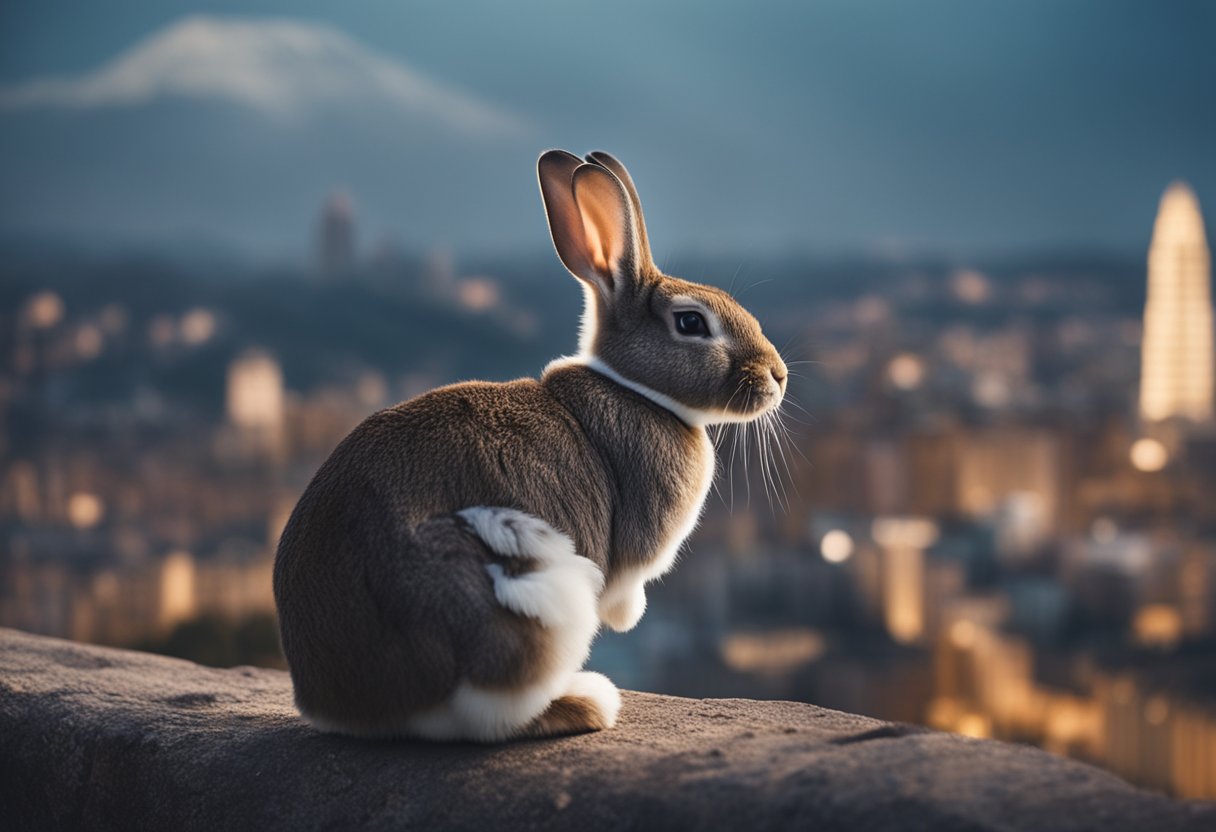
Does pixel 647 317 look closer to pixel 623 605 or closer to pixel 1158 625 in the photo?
pixel 623 605

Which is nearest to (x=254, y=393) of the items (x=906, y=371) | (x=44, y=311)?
(x=44, y=311)

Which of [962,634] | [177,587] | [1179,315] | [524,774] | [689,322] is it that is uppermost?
[1179,315]

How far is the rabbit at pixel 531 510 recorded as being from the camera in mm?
2074

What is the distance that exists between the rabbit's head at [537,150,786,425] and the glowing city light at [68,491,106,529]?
19936 millimetres

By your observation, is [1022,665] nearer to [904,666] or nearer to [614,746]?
[904,666]

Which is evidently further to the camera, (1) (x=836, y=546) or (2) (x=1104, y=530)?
(2) (x=1104, y=530)

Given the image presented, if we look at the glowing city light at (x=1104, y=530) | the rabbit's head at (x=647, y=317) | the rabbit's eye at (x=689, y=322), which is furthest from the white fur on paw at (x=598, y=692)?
the glowing city light at (x=1104, y=530)

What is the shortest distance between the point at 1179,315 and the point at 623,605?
42.5m

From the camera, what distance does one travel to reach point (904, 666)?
20031 mm

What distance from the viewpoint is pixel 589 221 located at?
2.37 m

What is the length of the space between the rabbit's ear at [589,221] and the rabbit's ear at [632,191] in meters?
0.02

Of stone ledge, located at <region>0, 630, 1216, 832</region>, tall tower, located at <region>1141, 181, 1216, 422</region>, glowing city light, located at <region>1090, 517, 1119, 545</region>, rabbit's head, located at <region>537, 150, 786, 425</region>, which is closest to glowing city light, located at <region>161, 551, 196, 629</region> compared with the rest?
stone ledge, located at <region>0, 630, 1216, 832</region>

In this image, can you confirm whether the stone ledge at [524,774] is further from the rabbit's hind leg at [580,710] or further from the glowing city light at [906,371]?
the glowing city light at [906,371]

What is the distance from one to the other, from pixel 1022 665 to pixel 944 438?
9361 mm
